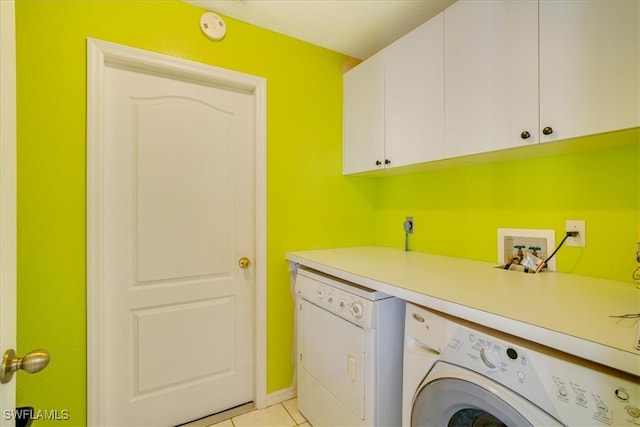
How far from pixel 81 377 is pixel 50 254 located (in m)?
0.60

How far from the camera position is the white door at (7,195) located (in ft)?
1.83

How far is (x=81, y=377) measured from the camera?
136cm

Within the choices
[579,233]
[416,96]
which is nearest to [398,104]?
[416,96]

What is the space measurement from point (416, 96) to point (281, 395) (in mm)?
1963

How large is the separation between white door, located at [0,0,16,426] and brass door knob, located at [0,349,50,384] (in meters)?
0.02

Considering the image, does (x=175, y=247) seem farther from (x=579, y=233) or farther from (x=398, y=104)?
(x=579, y=233)

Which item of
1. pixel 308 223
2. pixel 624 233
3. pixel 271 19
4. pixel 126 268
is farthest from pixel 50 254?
pixel 624 233

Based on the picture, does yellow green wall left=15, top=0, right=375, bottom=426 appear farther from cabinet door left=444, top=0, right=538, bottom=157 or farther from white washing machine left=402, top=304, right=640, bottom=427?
white washing machine left=402, top=304, right=640, bottom=427

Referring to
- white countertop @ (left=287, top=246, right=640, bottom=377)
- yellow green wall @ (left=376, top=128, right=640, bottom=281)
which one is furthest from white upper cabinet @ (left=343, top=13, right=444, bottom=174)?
white countertop @ (left=287, top=246, right=640, bottom=377)

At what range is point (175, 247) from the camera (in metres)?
1.62

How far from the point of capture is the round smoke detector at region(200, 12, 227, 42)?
1601mm

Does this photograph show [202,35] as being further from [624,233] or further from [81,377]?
[624,233]

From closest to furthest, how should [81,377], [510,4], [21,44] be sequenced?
[510,4] < [21,44] < [81,377]

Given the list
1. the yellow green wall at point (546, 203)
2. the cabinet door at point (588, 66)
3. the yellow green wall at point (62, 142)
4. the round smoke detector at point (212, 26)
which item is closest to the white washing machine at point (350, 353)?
the yellow green wall at point (546, 203)
